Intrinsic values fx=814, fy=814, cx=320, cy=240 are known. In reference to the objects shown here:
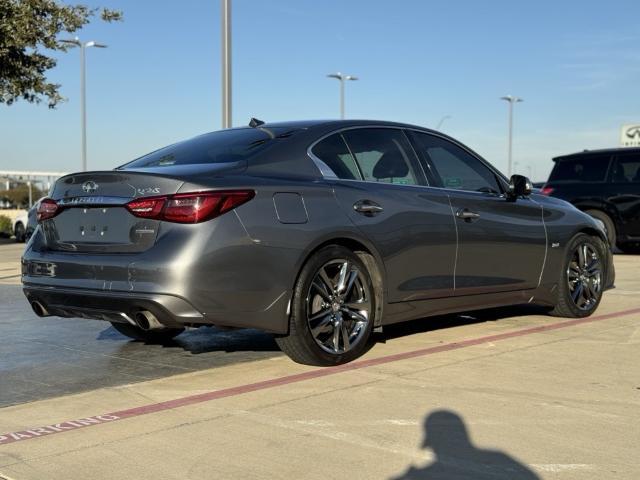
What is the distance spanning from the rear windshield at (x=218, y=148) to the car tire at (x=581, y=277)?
298 centimetres

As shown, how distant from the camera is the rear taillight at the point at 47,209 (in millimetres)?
5074

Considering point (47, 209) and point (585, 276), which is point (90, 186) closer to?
point (47, 209)

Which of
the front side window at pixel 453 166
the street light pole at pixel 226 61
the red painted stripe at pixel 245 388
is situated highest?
the street light pole at pixel 226 61

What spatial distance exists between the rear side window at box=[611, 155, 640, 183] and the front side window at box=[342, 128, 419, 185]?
30.5 feet

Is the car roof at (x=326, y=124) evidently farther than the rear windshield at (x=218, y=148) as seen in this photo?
Yes

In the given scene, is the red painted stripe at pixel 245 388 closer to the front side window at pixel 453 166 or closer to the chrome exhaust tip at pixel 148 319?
the chrome exhaust tip at pixel 148 319

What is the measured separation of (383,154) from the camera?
5.74m

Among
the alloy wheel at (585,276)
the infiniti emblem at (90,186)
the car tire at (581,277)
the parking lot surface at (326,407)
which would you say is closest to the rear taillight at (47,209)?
the infiniti emblem at (90,186)

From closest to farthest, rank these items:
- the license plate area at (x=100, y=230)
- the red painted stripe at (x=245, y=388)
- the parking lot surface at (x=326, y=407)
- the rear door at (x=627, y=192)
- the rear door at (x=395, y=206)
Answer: the parking lot surface at (x=326, y=407) → the red painted stripe at (x=245, y=388) → the license plate area at (x=100, y=230) → the rear door at (x=395, y=206) → the rear door at (x=627, y=192)

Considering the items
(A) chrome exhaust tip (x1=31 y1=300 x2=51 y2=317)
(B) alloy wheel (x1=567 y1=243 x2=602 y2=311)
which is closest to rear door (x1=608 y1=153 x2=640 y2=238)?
(B) alloy wheel (x1=567 y1=243 x2=602 y2=311)

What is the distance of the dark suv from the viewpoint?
45.7 feet

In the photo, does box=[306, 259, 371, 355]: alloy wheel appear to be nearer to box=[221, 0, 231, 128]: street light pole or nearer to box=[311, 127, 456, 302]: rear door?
box=[311, 127, 456, 302]: rear door

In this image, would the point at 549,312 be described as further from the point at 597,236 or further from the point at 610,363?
the point at 610,363

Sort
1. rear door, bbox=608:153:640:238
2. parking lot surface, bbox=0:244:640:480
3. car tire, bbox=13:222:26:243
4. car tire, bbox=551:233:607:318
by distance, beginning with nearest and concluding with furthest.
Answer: parking lot surface, bbox=0:244:640:480 < car tire, bbox=551:233:607:318 < rear door, bbox=608:153:640:238 < car tire, bbox=13:222:26:243
